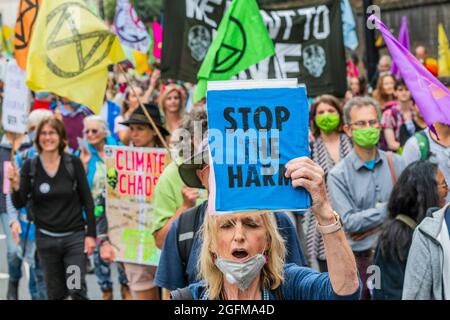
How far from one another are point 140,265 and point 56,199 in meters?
1.07

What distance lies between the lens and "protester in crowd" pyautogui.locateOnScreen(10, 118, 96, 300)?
891 cm

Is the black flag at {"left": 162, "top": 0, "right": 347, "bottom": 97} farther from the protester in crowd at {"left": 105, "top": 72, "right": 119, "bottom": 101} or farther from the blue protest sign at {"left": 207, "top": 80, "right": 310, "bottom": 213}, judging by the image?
the protester in crowd at {"left": 105, "top": 72, "right": 119, "bottom": 101}

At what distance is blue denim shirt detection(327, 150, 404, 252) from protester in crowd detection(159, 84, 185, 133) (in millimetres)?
2632

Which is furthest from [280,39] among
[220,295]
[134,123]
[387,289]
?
[220,295]

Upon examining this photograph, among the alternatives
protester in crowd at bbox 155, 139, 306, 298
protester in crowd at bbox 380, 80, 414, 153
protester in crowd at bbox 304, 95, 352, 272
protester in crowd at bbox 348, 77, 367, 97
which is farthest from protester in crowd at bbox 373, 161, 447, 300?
protester in crowd at bbox 348, 77, 367, 97

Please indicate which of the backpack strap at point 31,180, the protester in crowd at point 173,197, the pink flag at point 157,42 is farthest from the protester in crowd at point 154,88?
the protester in crowd at point 173,197

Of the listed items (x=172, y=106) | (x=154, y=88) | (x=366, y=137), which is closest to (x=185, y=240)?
(x=366, y=137)

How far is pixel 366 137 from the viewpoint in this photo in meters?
7.91

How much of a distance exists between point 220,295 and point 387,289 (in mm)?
2558

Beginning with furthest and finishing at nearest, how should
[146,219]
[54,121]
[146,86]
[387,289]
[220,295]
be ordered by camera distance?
[146,86], [54,121], [146,219], [387,289], [220,295]

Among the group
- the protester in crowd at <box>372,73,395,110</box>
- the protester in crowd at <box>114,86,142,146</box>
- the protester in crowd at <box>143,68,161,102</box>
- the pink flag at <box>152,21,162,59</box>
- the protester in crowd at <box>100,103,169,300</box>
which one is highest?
the pink flag at <box>152,21,162,59</box>

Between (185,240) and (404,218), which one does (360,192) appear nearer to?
(404,218)
